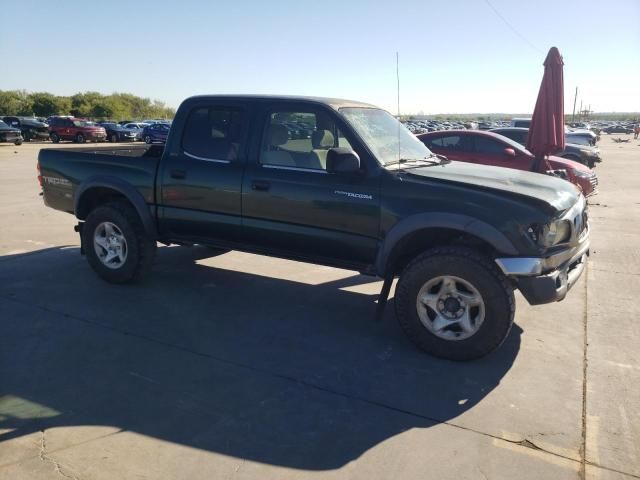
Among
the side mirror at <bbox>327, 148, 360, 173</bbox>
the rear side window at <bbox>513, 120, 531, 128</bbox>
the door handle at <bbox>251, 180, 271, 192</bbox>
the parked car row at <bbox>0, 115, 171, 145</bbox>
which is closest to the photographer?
the side mirror at <bbox>327, 148, 360, 173</bbox>

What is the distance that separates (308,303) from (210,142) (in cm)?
180

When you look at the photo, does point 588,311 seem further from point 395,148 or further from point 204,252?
point 204,252

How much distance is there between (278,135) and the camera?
4668mm

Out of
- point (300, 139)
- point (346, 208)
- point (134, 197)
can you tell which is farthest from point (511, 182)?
point (134, 197)

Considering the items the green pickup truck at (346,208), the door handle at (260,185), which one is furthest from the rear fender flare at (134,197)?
the door handle at (260,185)

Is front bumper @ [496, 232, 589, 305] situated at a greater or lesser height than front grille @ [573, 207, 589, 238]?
lesser

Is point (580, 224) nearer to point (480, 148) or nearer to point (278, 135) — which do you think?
point (278, 135)

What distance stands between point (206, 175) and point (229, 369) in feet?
6.34

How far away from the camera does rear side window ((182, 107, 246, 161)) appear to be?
483 centimetres

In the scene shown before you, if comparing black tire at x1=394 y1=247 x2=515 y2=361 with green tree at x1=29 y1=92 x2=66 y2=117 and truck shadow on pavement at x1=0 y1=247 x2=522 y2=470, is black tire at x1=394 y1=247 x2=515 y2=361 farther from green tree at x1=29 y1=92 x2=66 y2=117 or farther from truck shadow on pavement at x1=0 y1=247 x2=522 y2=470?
green tree at x1=29 y1=92 x2=66 y2=117

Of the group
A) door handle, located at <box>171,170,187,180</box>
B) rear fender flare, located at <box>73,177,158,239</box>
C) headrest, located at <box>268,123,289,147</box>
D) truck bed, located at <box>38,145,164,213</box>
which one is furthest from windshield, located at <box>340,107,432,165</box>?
rear fender flare, located at <box>73,177,158,239</box>

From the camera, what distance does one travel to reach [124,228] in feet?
17.3

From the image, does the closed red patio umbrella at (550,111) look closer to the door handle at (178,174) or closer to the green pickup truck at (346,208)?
the green pickup truck at (346,208)

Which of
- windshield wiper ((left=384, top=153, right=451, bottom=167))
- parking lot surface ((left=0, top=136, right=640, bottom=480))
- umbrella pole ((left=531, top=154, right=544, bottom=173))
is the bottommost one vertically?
parking lot surface ((left=0, top=136, right=640, bottom=480))
